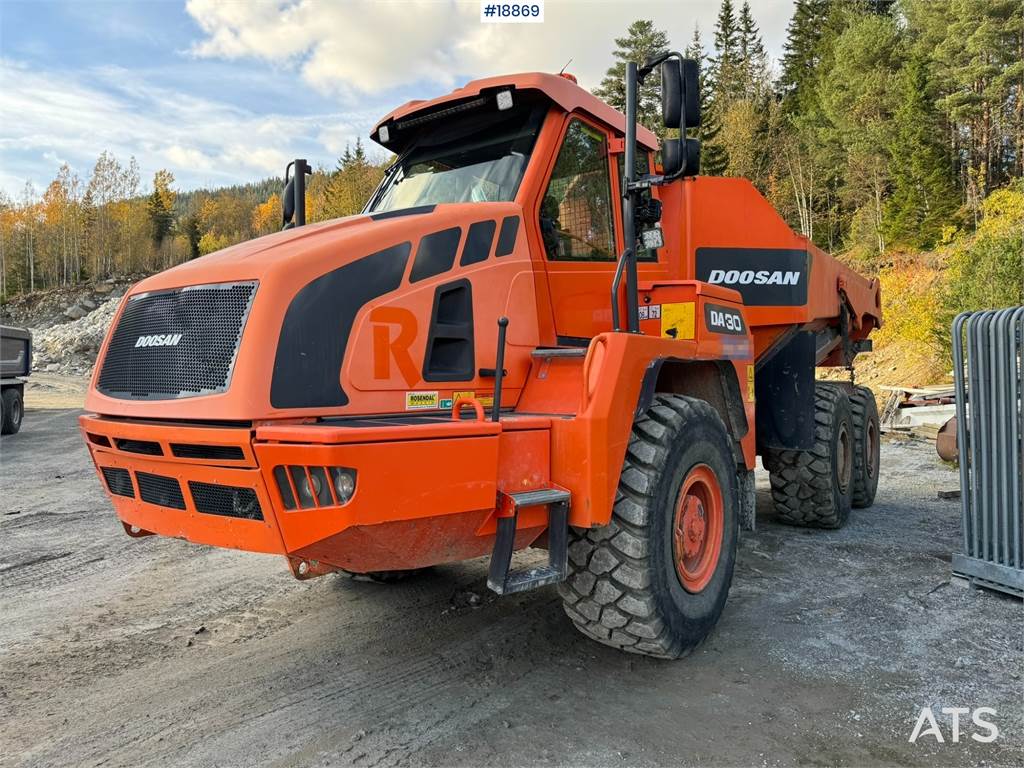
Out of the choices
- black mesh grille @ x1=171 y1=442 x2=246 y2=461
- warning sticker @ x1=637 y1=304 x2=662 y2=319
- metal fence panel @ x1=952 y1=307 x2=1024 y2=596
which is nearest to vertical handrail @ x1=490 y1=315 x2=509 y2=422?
black mesh grille @ x1=171 y1=442 x2=246 y2=461

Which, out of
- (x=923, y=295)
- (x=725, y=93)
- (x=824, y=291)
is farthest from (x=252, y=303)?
(x=725, y=93)

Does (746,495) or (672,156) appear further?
(746,495)

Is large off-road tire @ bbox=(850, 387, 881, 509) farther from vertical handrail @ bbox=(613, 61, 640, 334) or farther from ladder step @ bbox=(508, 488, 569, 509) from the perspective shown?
ladder step @ bbox=(508, 488, 569, 509)

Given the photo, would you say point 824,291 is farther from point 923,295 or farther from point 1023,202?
point 1023,202

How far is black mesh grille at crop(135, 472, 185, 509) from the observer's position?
113 inches

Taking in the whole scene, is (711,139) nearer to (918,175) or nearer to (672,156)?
(918,175)

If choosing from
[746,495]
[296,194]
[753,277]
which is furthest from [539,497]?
[753,277]

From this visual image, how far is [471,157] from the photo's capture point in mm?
3846

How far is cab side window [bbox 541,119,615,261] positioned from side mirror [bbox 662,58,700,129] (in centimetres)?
55

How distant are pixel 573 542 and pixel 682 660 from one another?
862 mm

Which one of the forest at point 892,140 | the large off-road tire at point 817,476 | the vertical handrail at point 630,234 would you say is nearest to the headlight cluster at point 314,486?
the vertical handrail at point 630,234

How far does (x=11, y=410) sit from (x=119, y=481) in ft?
42.8

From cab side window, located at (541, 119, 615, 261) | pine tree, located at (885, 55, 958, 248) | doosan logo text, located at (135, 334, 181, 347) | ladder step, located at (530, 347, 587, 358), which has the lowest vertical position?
ladder step, located at (530, 347, 587, 358)

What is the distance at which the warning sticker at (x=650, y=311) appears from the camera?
4164 millimetres
